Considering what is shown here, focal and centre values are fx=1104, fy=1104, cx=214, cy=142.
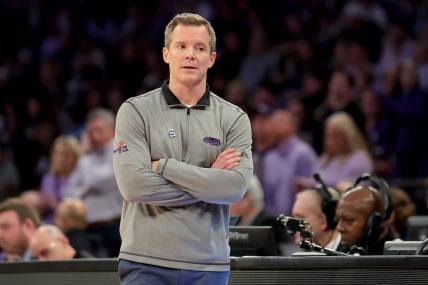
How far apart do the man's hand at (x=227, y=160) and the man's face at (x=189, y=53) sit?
13.6 inches

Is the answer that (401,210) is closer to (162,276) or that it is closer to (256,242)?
(256,242)

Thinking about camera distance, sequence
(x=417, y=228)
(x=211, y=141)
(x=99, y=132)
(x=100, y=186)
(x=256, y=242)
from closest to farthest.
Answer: (x=211, y=141) → (x=256, y=242) → (x=417, y=228) → (x=100, y=186) → (x=99, y=132)

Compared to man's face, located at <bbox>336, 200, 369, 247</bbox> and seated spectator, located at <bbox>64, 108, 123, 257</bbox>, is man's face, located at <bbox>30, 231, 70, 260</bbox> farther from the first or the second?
seated spectator, located at <bbox>64, 108, 123, 257</bbox>

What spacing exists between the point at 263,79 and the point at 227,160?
8.86 metres

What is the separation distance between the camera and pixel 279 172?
35.8 feet

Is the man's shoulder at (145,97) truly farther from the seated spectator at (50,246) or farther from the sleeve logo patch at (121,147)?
the seated spectator at (50,246)

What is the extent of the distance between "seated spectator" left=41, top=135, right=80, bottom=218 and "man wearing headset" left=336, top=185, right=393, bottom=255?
539 cm

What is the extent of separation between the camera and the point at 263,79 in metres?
13.6

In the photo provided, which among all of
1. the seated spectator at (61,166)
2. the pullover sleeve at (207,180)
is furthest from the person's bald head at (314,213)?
the seated spectator at (61,166)

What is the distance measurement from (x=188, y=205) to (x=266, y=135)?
648 cm

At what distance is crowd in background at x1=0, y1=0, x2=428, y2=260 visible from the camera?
11.0m

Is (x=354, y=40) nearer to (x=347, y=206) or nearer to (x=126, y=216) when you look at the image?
(x=347, y=206)

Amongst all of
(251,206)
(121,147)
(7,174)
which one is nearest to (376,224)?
→ (121,147)

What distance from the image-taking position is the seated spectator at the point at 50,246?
7.53 m
